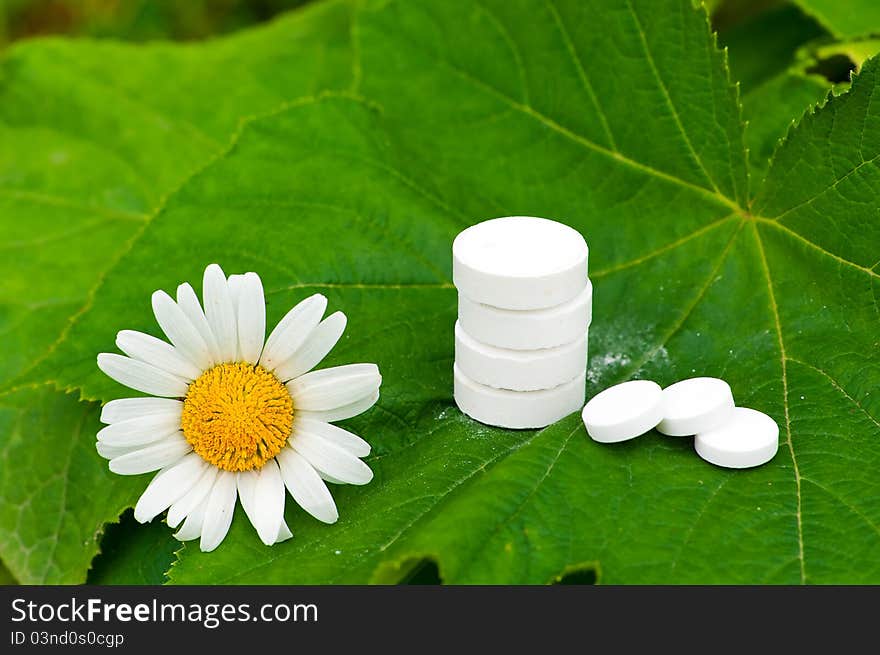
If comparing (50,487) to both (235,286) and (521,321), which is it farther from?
(521,321)

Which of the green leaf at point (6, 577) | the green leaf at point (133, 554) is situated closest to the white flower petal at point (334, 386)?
the green leaf at point (133, 554)

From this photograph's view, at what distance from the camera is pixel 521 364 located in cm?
201

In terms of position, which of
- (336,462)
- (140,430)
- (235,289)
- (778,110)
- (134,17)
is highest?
(134,17)

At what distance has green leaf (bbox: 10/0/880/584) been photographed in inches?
71.4

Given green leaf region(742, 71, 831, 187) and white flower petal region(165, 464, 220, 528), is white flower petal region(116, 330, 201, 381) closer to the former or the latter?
white flower petal region(165, 464, 220, 528)

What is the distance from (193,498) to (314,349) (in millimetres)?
361

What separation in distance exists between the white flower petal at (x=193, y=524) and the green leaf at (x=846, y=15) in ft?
6.68

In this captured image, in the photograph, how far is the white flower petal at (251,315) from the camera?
199 centimetres

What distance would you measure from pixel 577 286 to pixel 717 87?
0.65 metres

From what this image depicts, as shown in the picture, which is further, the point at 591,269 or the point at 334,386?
the point at 591,269

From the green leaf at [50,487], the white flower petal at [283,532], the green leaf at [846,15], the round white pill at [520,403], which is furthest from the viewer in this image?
the green leaf at [846,15]

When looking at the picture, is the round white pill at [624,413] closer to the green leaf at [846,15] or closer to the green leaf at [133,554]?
the green leaf at [133,554]

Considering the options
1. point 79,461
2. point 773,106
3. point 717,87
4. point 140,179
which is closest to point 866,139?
point 717,87

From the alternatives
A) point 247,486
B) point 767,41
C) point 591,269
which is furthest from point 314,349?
point 767,41
